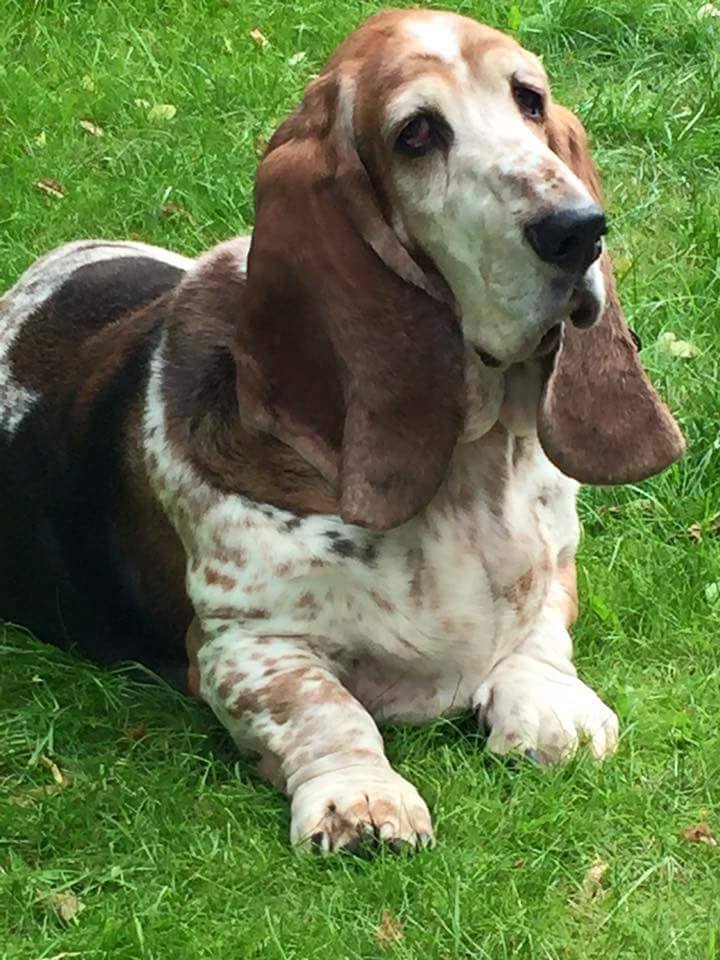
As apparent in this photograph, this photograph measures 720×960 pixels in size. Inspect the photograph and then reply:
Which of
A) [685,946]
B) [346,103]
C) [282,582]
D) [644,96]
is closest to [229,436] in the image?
[282,582]

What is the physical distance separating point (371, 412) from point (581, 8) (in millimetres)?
4872

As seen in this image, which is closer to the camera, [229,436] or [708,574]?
[229,436]

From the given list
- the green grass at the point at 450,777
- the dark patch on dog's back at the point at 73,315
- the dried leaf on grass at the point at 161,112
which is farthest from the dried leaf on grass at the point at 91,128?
the dark patch on dog's back at the point at 73,315

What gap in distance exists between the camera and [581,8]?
8578mm

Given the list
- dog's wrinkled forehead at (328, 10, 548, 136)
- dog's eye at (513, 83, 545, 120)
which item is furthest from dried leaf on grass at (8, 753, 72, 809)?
dog's eye at (513, 83, 545, 120)

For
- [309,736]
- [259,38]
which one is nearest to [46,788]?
[309,736]

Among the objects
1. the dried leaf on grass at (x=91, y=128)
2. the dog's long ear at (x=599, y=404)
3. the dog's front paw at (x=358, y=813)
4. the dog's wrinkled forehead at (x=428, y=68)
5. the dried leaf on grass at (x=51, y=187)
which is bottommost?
the dried leaf on grass at (x=91, y=128)

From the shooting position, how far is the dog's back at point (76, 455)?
4.96 m

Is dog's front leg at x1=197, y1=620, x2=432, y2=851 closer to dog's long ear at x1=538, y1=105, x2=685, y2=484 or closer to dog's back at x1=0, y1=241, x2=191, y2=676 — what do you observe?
dog's back at x1=0, y1=241, x2=191, y2=676

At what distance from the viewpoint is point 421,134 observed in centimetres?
402

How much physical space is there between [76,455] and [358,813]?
1416 mm

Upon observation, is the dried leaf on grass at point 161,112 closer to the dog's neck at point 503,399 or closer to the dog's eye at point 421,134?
the dog's neck at point 503,399

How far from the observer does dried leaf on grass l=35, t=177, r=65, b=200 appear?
7.59 metres

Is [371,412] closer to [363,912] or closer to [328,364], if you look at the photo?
[328,364]
